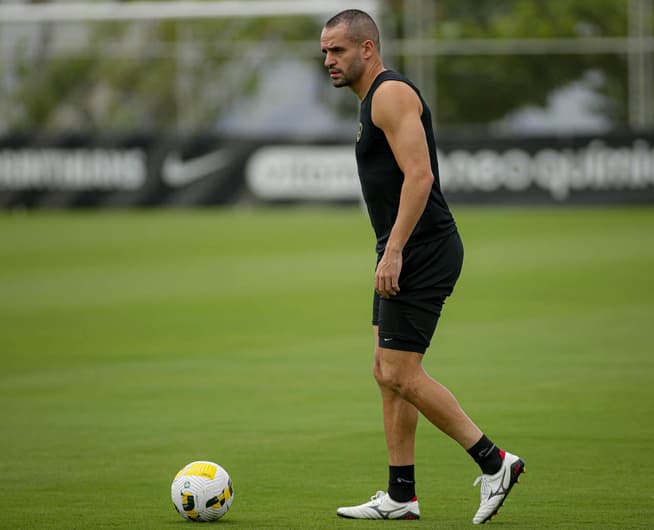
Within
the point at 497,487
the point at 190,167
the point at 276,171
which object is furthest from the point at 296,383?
the point at 190,167

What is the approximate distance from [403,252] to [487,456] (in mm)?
1047

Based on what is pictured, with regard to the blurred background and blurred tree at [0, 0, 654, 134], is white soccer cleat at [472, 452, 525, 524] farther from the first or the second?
blurred tree at [0, 0, 654, 134]

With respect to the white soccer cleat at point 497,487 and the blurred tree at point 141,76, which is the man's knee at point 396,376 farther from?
the blurred tree at point 141,76

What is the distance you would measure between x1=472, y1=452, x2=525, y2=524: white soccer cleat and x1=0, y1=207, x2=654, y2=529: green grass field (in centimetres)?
12

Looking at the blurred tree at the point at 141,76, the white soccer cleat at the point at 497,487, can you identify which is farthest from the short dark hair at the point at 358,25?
the blurred tree at the point at 141,76

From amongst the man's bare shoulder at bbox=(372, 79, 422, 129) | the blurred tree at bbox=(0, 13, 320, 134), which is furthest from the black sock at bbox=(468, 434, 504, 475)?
the blurred tree at bbox=(0, 13, 320, 134)

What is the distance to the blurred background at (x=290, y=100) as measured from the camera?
98.9 ft

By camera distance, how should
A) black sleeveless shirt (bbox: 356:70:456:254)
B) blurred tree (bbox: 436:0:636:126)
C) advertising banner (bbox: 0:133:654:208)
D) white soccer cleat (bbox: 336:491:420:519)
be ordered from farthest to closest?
1. blurred tree (bbox: 436:0:636:126)
2. advertising banner (bbox: 0:133:654:208)
3. white soccer cleat (bbox: 336:491:420:519)
4. black sleeveless shirt (bbox: 356:70:456:254)

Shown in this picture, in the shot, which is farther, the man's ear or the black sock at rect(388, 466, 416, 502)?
the black sock at rect(388, 466, 416, 502)

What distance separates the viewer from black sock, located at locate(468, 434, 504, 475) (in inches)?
252

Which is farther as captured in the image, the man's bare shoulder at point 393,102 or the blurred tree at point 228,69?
the blurred tree at point 228,69

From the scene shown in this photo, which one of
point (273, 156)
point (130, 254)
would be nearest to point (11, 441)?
point (130, 254)

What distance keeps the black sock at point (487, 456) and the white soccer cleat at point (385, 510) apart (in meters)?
0.40

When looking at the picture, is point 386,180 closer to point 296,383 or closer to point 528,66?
point 296,383
